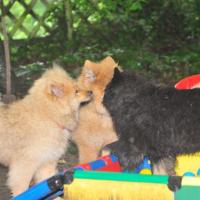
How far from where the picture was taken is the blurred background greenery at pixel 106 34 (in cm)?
885

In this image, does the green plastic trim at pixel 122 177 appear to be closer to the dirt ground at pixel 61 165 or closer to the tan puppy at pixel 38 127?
the tan puppy at pixel 38 127

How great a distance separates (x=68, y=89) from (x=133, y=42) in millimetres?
5489

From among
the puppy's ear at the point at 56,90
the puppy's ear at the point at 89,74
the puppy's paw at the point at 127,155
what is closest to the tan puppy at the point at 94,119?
the puppy's ear at the point at 89,74

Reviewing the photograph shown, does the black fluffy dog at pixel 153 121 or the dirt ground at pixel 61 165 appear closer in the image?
the black fluffy dog at pixel 153 121

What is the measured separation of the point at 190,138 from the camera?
144 inches

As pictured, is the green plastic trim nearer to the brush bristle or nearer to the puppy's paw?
the brush bristle

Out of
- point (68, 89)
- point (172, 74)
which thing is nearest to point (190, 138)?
point (68, 89)

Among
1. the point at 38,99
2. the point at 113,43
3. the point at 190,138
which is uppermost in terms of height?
the point at 113,43

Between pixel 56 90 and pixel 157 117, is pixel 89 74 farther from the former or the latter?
pixel 157 117

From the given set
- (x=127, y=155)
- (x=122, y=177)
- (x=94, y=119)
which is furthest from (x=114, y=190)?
(x=94, y=119)

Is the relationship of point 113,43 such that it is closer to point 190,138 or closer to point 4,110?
point 4,110

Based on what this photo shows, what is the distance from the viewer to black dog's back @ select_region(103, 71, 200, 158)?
3676 mm

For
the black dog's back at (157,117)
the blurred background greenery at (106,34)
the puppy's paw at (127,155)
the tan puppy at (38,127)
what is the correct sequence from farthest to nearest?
the blurred background greenery at (106,34) < the tan puppy at (38,127) < the puppy's paw at (127,155) < the black dog's back at (157,117)

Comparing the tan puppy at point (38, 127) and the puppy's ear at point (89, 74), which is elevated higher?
the puppy's ear at point (89, 74)
